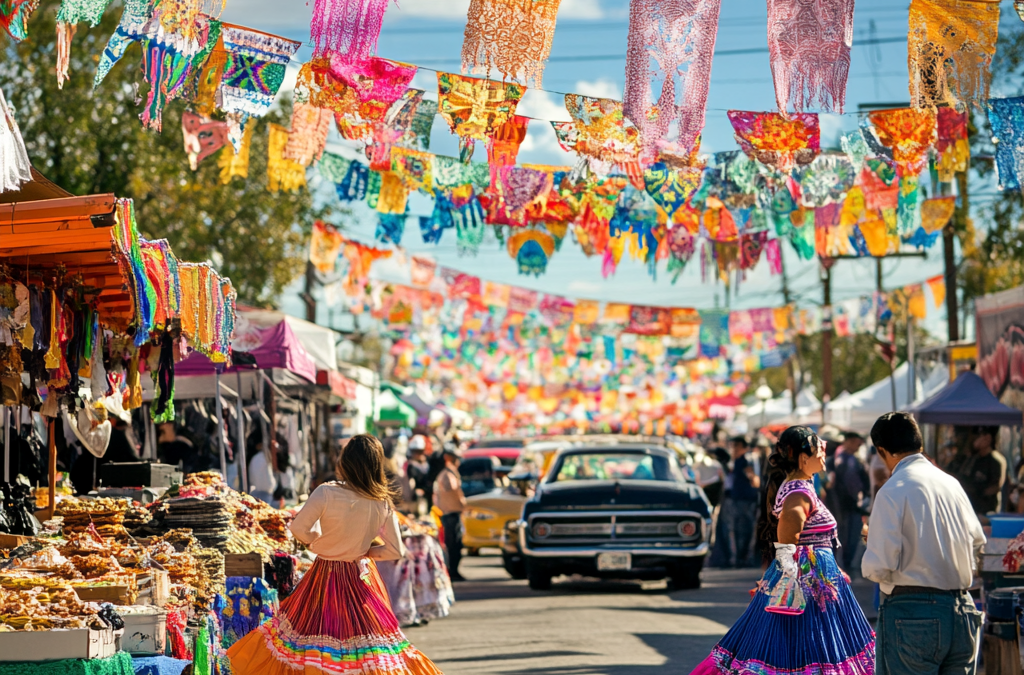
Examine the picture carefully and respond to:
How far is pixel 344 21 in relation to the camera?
27.6 feet

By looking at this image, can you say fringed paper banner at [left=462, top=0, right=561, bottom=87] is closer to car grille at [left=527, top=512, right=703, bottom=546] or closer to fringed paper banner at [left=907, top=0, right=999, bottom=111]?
fringed paper banner at [left=907, top=0, right=999, bottom=111]

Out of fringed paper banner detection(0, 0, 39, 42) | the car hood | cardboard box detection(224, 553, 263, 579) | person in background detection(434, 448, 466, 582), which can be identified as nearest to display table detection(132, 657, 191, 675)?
cardboard box detection(224, 553, 263, 579)

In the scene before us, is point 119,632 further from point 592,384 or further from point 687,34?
point 592,384

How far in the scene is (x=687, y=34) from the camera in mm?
9164

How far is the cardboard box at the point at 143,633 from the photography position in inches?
268

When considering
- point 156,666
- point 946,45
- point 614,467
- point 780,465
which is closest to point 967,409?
point 614,467

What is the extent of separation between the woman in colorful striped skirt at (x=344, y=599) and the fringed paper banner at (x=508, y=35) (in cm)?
293

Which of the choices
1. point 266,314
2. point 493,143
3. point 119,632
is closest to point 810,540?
point 119,632

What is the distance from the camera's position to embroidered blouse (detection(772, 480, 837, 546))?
676 cm

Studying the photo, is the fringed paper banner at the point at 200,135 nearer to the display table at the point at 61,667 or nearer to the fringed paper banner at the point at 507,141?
the fringed paper banner at the point at 507,141

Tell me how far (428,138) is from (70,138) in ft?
36.4

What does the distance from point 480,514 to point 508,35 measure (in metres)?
13.7

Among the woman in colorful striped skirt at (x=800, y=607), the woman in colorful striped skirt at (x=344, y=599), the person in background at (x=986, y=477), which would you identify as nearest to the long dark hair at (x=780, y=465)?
the woman in colorful striped skirt at (x=800, y=607)

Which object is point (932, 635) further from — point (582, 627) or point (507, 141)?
point (507, 141)
